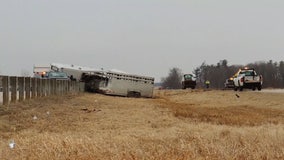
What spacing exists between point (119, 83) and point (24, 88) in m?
23.2

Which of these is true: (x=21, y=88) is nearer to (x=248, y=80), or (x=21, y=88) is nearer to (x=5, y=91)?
(x=5, y=91)

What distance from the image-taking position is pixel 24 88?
2016 centimetres

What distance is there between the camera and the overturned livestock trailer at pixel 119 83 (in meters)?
42.4

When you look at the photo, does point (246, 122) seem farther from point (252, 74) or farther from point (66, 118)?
point (252, 74)

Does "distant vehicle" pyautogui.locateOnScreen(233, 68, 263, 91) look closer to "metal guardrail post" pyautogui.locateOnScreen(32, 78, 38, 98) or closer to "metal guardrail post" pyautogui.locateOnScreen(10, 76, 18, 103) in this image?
"metal guardrail post" pyautogui.locateOnScreen(32, 78, 38, 98)

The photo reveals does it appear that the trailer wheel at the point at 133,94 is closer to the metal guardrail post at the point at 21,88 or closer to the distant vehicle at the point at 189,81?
the metal guardrail post at the point at 21,88

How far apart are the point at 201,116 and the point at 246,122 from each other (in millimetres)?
2803

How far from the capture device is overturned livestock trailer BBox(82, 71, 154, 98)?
139 feet

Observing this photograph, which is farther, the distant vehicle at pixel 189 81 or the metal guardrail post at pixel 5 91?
the distant vehicle at pixel 189 81

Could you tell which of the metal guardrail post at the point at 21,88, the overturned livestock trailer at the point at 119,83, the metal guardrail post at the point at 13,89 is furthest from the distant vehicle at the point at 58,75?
the metal guardrail post at the point at 13,89

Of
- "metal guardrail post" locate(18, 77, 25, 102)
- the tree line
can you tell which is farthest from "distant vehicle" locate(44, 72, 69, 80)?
the tree line

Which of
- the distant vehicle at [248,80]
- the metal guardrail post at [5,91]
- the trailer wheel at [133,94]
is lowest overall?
the trailer wheel at [133,94]

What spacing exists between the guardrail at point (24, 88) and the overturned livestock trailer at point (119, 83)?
11259 millimetres

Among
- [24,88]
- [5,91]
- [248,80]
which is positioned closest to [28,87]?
[24,88]
